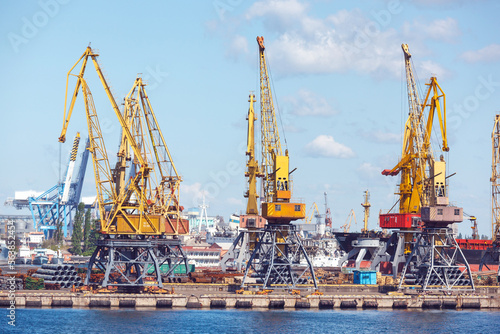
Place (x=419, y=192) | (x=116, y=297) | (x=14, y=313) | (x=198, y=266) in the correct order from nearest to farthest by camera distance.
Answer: (x=14, y=313), (x=116, y=297), (x=419, y=192), (x=198, y=266)

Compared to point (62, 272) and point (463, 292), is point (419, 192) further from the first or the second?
point (62, 272)

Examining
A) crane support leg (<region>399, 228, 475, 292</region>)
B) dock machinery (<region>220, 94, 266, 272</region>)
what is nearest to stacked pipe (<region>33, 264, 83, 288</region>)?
dock machinery (<region>220, 94, 266, 272</region>)

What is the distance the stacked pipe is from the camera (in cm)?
11112

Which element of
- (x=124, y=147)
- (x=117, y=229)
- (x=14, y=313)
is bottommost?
(x=14, y=313)

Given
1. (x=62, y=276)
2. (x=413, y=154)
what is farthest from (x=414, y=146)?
(x=62, y=276)

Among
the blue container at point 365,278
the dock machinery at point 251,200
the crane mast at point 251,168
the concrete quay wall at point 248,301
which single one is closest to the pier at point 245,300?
the concrete quay wall at point 248,301

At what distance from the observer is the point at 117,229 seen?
108m

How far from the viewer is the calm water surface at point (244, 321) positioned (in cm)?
8594

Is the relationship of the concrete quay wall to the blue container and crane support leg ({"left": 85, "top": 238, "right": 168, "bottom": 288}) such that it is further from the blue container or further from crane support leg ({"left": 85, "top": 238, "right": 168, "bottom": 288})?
the blue container

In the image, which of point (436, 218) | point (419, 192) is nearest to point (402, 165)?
point (419, 192)

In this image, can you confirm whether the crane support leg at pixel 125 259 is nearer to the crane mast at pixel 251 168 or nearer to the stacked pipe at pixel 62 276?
the stacked pipe at pixel 62 276

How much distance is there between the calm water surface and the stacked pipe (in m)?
12.8

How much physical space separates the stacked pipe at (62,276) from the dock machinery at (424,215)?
4145 cm

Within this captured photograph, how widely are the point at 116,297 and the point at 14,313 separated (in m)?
13.1
